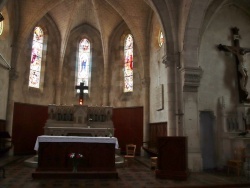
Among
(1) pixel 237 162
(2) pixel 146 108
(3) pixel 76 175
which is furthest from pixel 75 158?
(2) pixel 146 108

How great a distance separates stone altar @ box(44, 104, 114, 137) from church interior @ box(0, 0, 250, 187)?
0.05m

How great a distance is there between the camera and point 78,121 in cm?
1302

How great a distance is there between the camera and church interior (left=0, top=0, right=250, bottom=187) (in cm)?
1021

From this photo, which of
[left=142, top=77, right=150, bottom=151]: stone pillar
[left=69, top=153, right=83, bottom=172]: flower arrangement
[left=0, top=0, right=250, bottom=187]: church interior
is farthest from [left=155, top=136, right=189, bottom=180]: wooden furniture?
[left=142, top=77, right=150, bottom=151]: stone pillar

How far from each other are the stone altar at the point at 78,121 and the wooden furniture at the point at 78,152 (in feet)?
12.2

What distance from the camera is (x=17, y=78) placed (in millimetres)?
15008

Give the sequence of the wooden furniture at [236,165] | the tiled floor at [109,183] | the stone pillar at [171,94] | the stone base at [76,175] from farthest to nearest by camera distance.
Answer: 1. the stone pillar at [171,94]
2. the wooden furniture at [236,165]
3. the stone base at [76,175]
4. the tiled floor at [109,183]

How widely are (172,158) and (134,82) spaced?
10.1m

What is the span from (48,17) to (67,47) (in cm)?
262

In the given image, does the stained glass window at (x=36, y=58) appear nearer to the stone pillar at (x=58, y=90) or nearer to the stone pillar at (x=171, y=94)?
the stone pillar at (x=58, y=90)

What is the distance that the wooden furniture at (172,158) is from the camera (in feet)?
26.6

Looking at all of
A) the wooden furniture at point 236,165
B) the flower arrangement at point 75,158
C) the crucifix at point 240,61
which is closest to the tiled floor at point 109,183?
Result: the flower arrangement at point 75,158

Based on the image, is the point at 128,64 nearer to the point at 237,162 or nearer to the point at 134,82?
the point at 134,82

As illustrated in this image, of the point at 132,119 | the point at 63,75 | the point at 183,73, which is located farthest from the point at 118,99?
the point at 183,73
